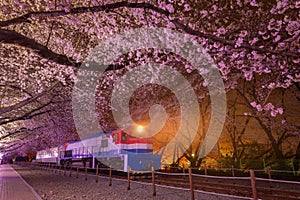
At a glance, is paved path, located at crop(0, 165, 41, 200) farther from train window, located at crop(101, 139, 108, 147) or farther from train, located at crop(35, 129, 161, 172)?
train window, located at crop(101, 139, 108, 147)

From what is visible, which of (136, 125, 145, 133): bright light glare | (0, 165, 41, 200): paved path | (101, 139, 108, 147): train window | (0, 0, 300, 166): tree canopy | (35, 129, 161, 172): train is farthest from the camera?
(101, 139, 108, 147): train window


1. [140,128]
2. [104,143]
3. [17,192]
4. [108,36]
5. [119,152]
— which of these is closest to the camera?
[108,36]

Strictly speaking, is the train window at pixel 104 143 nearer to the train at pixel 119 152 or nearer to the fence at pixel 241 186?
the train at pixel 119 152

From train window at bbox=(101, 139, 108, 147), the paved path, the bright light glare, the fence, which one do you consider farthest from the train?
the paved path

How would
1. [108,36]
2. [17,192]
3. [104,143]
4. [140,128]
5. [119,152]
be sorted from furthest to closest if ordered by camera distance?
[104,143], [140,128], [119,152], [17,192], [108,36]

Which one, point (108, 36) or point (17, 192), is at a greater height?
point (108, 36)

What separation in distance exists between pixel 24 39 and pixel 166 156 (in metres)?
20.6

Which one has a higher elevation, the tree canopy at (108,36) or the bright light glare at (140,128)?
the tree canopy at (108,36)

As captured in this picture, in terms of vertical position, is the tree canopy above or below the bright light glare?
above

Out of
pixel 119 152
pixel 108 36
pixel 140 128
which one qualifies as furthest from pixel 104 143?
pixel 108 36

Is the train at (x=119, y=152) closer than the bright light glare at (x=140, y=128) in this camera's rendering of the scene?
Yes

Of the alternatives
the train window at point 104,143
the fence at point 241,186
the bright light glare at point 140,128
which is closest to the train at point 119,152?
the train window at point 104,143

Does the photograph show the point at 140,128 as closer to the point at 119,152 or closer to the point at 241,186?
the point at 119,152

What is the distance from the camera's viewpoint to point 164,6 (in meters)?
7.66
